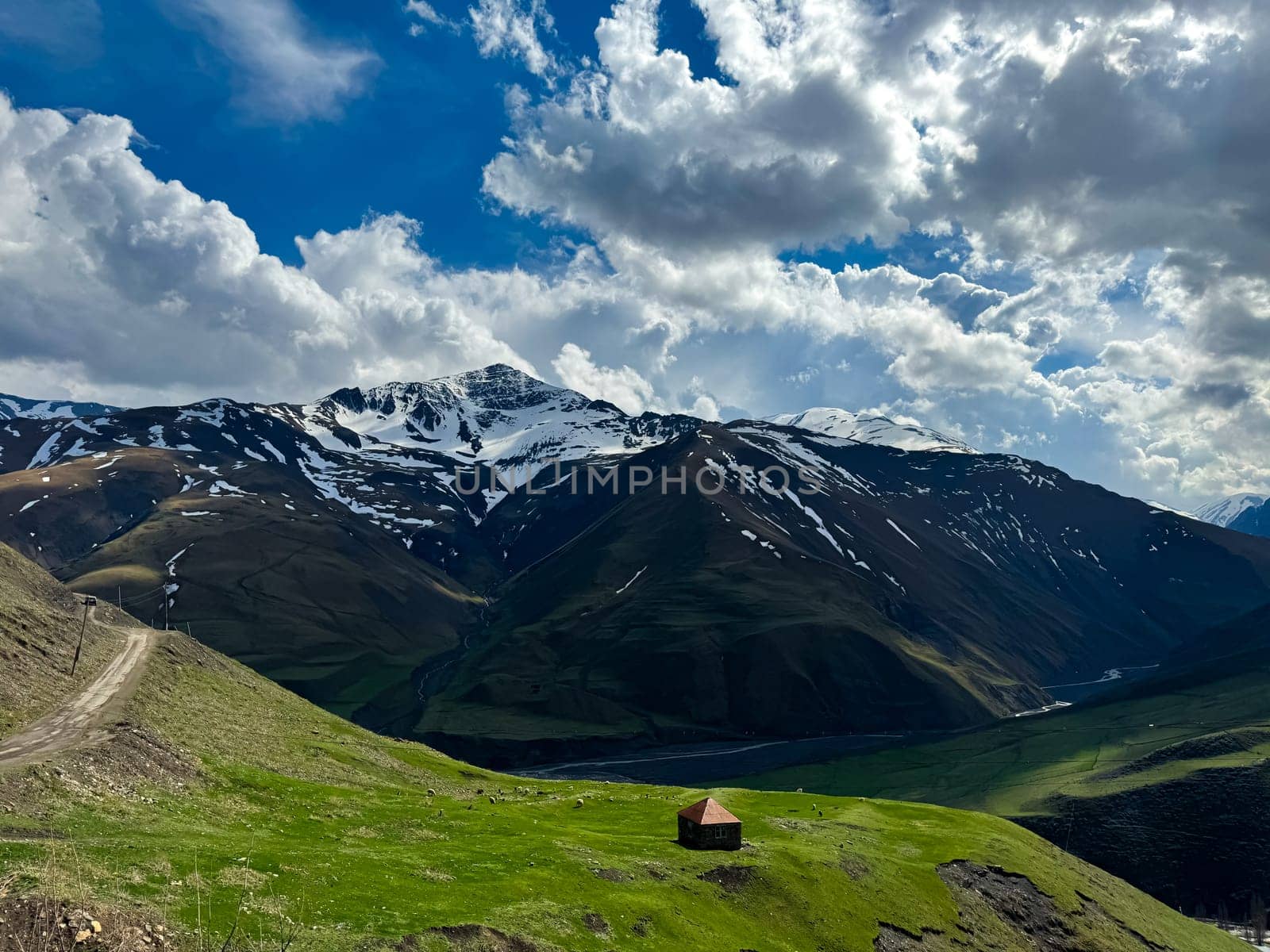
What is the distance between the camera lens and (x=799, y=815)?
97812 mm

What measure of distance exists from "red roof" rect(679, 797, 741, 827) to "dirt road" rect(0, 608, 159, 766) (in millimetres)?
47357

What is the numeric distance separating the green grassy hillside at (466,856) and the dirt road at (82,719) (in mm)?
2146

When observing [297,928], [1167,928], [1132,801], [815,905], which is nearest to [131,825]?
[297,928]

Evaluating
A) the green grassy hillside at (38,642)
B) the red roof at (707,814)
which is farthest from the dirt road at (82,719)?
the red roof at (707,814)

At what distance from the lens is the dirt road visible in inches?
2319

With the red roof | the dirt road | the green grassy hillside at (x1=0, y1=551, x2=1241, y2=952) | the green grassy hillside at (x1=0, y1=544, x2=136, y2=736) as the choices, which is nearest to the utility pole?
the green grassy hillside at (x1=0, y1=544, x2=136, y2=736)

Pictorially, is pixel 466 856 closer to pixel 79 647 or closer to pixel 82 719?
pixel 82 719

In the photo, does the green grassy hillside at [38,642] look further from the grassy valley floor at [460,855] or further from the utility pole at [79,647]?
the grassy valley floor at [460,855]

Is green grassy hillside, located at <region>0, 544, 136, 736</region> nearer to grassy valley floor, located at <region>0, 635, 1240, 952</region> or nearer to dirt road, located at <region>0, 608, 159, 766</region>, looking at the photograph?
dirt road, located at <region>0, 608, 159, 766</region>

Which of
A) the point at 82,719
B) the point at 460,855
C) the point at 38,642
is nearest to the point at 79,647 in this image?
the point at 38,642

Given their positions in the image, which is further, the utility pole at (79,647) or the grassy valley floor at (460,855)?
the utility pole at (79,647)

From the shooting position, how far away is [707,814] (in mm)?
73562

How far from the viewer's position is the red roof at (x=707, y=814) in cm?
7294

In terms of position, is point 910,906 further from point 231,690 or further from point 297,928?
point 231,690
